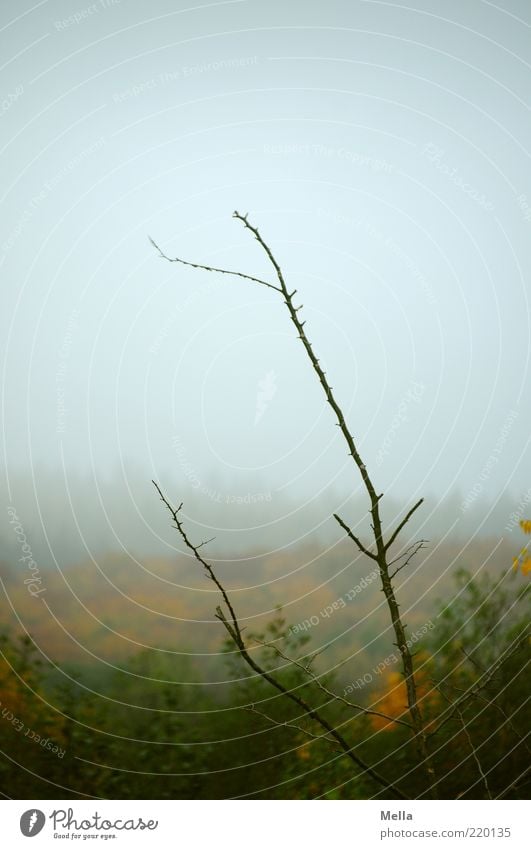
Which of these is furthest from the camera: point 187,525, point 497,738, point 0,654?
point 187,525

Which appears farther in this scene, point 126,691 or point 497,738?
point 126,691

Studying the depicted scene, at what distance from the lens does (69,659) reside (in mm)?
2076

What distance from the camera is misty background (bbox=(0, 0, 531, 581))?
7.39 ft

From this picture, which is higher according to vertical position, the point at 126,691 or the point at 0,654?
the point at 0,654

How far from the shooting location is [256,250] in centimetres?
241

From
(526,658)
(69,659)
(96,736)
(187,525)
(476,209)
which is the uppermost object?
(476,209)

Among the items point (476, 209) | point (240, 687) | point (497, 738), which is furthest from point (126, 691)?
point (476, 209)

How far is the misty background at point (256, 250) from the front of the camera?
2.25 metres

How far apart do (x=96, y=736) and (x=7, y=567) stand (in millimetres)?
569
